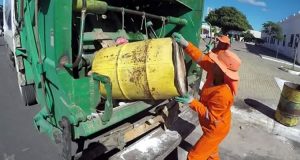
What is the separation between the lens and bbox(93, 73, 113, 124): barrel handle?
2068mm

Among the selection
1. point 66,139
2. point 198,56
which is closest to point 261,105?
point 198,56

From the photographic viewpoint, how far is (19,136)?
3643mm

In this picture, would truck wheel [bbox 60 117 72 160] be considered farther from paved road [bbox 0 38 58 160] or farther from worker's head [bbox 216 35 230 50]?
worker's head [bbox 216 35 230 50]

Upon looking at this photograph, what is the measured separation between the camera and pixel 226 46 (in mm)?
3574

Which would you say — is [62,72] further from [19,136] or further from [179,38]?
[19,136]

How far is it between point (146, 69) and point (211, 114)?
87cm

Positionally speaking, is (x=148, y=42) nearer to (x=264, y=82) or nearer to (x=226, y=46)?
(x=226, y=46)

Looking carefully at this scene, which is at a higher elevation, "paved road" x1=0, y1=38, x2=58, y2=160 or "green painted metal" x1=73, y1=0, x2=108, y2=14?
"green painted metal" x1=73, y1=0, x2=108, y2=14

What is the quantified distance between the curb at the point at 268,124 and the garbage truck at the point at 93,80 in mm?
2810

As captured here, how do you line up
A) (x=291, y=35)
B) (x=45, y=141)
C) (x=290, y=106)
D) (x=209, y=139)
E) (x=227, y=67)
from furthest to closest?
(x=291, y=35) → (x=290, y=106) → (x=45, y=141) → (x=209, y=139) → (x=227, y=67)

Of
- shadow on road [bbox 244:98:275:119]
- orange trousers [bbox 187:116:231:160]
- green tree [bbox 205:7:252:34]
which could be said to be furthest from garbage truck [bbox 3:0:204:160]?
green tree [bbox 205:7:252:34]

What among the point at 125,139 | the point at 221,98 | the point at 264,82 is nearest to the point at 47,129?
the point at 125,139

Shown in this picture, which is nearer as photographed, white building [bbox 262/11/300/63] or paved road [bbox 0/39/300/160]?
paved road [bbox 0/39/300/160]

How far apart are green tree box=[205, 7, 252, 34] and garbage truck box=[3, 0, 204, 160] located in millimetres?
52303
